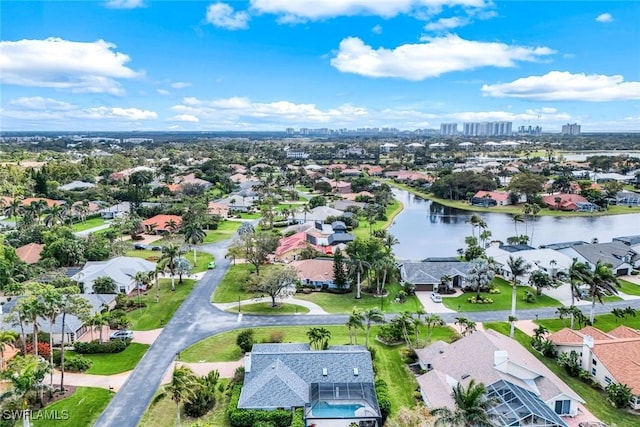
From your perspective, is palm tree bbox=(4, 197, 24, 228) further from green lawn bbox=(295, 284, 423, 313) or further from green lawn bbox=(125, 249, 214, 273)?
green lawn bbox=(295, 284, 423, 313)

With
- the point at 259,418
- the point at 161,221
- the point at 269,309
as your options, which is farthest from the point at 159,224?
the point at 259,418

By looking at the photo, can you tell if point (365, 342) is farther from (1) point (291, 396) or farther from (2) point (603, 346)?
(2) point (603, 346)

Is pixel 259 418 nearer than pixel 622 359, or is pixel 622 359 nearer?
pixel 259 418

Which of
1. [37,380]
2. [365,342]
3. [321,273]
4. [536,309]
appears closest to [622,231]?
[536,309]

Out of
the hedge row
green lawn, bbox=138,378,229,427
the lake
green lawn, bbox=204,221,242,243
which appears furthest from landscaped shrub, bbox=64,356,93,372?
the lake

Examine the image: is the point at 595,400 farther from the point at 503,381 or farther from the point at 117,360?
the point at 117,360

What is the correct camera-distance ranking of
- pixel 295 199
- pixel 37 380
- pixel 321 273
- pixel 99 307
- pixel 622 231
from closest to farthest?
pixel 37 380 < pixel 99 307 < pixel 321 273 < pixel 622 231 < pixel 295 199
